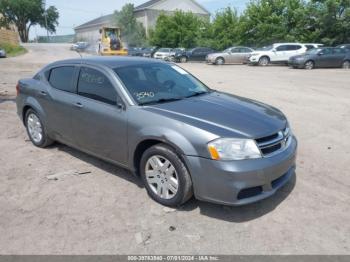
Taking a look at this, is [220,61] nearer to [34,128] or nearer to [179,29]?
[179,29]

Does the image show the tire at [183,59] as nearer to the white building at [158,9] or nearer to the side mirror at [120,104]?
the white building at [158,9]

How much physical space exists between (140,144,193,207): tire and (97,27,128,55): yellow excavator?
30.3 meters

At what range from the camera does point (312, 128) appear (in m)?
7.05

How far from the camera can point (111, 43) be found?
34031mm

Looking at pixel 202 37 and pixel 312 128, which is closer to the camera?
pixel 312 128

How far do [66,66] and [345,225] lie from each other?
4.28 meters

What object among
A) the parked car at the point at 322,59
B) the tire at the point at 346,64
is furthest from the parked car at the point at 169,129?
the tire at the point at 346,64

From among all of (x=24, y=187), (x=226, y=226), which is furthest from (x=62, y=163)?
(x=226, y=226)

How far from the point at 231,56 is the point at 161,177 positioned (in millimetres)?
26796

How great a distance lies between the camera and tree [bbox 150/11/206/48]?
140ft

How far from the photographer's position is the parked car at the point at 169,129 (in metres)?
3.47

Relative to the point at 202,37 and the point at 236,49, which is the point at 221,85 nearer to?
the point at 236,49

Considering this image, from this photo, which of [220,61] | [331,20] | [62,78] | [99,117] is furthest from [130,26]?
[99,117]

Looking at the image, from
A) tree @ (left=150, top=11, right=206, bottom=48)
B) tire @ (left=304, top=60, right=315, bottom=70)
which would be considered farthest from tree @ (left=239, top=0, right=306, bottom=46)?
tire @ (left=304, top=60, right=315, bottom=70)
